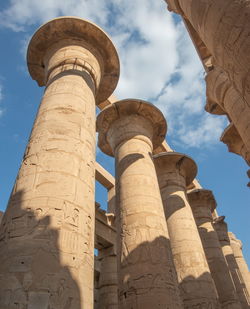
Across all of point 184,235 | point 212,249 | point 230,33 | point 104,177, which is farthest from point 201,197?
point 230,33

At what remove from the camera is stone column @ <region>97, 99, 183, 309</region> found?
5883 millimetres

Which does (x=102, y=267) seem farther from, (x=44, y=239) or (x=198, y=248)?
(x=44, y=239)

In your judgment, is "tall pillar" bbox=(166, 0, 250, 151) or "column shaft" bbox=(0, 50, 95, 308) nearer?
"tall pillar" bbox=(166, 0, 250, 151)

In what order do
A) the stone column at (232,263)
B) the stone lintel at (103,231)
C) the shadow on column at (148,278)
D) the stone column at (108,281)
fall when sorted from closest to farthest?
1. the shadow on column at (148,278)
2. the stone column at (108,281)
3. the stone lintel at (103,231)
4. the stone column at (232,263)

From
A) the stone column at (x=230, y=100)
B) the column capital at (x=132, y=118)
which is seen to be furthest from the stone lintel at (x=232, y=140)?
the column capital at (x=132, y=118)

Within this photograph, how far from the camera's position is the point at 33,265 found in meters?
3.01

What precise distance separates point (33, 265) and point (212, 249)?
1045cm

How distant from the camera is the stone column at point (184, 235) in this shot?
322 inches

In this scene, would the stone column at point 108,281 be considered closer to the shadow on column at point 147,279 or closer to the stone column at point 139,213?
the stone column at point 139,213

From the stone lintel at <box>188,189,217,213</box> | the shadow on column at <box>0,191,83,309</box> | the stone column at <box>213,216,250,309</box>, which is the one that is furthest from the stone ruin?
the stone lintel at <box>188,189,217,213</box>

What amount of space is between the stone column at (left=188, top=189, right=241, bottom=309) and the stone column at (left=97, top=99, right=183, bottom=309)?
492 centimetres

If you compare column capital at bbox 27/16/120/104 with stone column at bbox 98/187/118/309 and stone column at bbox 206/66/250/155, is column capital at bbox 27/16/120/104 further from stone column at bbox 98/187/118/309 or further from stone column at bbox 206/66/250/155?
stone column at bbox 98/187/118/309

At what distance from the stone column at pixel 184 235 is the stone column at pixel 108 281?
339 cm

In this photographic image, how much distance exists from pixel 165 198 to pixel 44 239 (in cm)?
794
